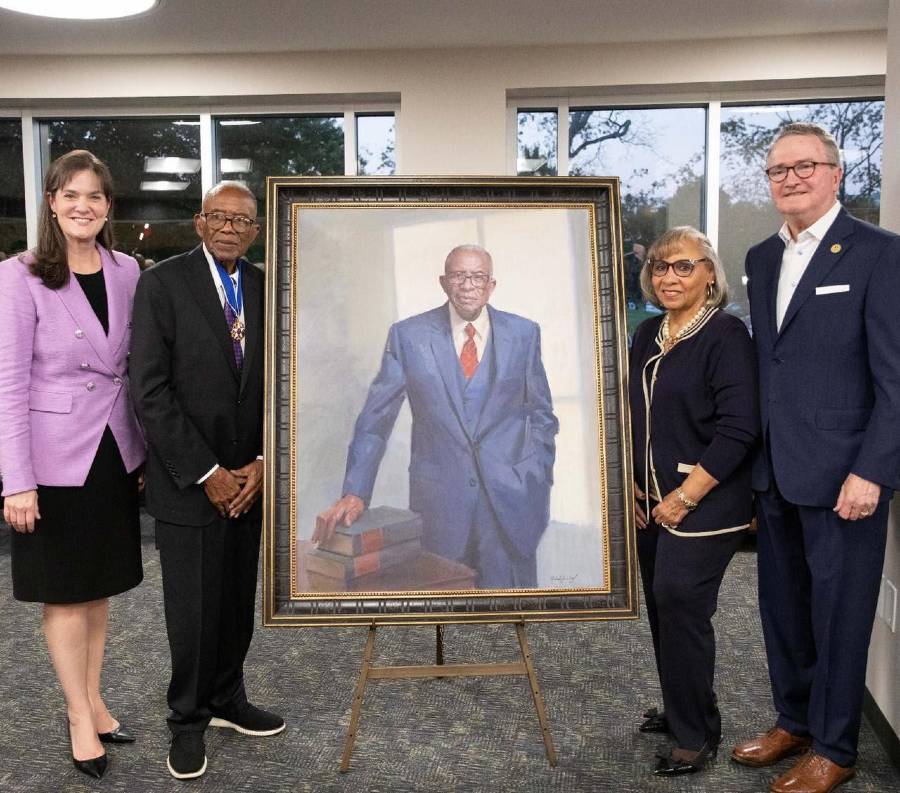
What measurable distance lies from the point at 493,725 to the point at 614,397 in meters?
1.18

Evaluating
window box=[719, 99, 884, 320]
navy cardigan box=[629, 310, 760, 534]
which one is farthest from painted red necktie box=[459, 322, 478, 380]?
window box=[719, 99, 884, 320]

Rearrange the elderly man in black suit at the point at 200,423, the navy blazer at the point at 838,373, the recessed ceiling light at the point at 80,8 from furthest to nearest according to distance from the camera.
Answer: the recessed ceiling light at the point at 80,8
the elderly man in black suit at the point at 200,423
the navy blazer at the point at 838,373

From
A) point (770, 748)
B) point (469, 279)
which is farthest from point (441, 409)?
point (770, 748)

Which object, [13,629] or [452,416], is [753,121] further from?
[13,629]

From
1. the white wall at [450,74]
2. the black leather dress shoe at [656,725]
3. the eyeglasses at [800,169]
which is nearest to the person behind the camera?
the eyeglasses at [800,169]

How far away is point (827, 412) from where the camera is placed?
2246 mm

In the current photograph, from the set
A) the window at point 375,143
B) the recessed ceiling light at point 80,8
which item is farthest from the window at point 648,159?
the recessed ceiling light at point 80,8

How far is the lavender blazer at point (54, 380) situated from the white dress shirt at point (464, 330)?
3.05ft

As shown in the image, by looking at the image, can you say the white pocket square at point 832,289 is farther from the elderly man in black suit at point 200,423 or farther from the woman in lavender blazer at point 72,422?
the woman in lavender blazer at point 72,422

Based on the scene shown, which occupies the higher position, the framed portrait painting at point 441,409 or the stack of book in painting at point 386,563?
the framed portrait painting at point 441,409

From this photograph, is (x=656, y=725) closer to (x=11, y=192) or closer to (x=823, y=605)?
(x=823, y=605)

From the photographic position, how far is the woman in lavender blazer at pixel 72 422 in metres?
2.29

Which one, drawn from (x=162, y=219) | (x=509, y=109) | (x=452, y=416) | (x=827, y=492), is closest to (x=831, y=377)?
(x=827, y=492)

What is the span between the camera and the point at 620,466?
7.61 ft
